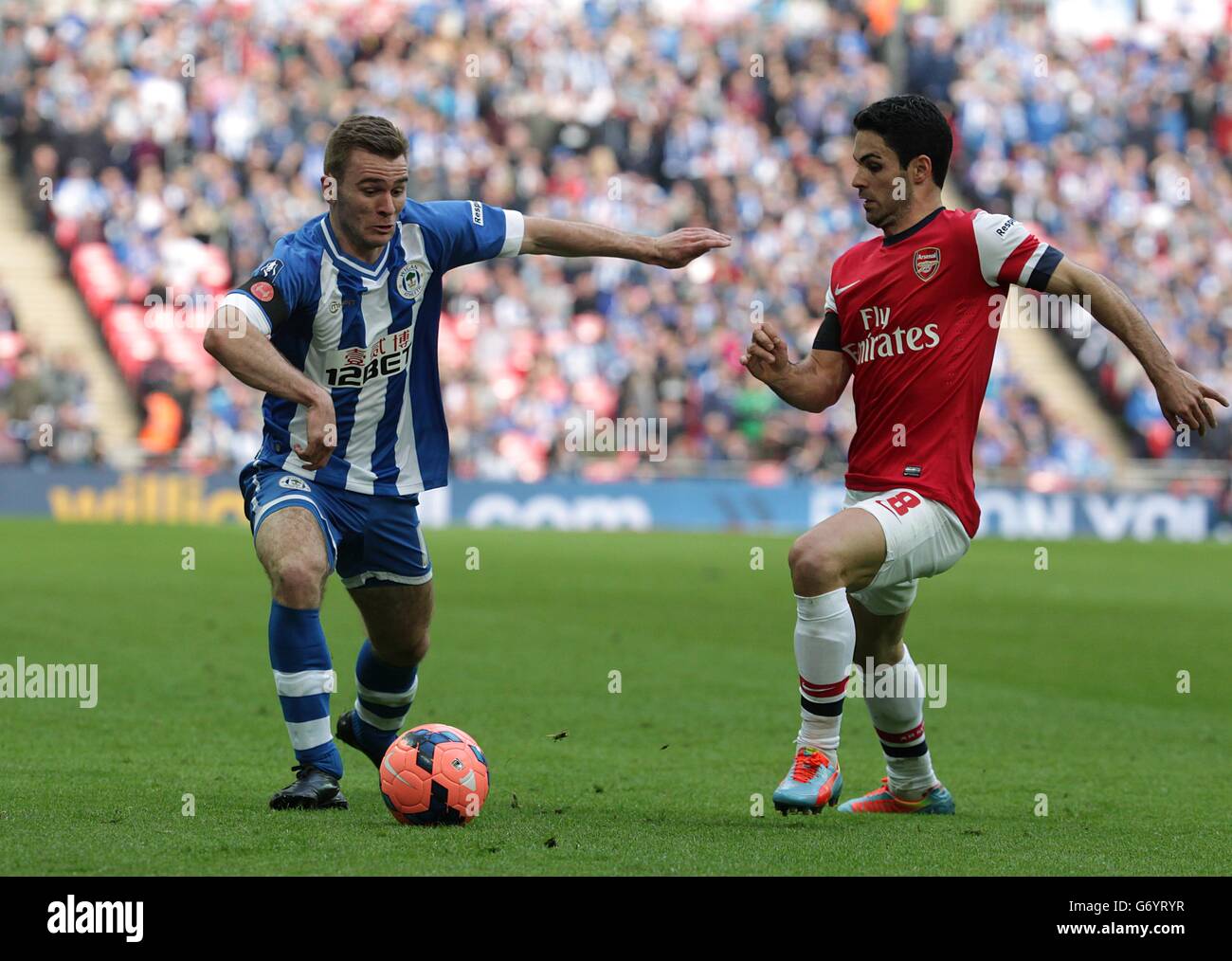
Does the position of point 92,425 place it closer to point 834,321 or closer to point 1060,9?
point 834,321

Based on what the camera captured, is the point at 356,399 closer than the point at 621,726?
Yes

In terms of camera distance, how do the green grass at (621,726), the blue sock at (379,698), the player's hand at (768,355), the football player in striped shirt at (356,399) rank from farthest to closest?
the blue sock at (379,698) → the player's hand at (768,355) → the football player in striped shirt at (356,399) → the green grass at (621,726)

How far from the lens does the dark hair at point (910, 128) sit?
264 inches

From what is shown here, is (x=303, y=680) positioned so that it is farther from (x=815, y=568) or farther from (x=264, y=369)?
(x=815, y=568)

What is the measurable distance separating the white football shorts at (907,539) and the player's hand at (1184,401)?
87 centimetres

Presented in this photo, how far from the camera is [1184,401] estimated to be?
6.14m

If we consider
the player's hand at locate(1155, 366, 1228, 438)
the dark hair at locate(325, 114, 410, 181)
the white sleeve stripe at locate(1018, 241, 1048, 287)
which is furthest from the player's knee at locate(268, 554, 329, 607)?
the player's hand at locate(1155, 366, 1228, 438)

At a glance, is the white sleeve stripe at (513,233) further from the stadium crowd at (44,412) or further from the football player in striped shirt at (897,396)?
the stadium crowd at (44,412)

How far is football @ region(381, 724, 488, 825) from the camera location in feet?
20.3

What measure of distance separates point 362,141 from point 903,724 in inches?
118

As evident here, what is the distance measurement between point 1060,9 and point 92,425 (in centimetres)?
2322

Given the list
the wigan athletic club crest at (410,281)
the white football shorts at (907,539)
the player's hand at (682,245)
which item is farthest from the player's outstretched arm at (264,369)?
the white football shorts at (907,539)

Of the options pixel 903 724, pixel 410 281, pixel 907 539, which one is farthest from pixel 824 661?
pixel 410 281

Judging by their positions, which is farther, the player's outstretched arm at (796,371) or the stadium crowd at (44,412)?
the stadium crowd at (44,412)
